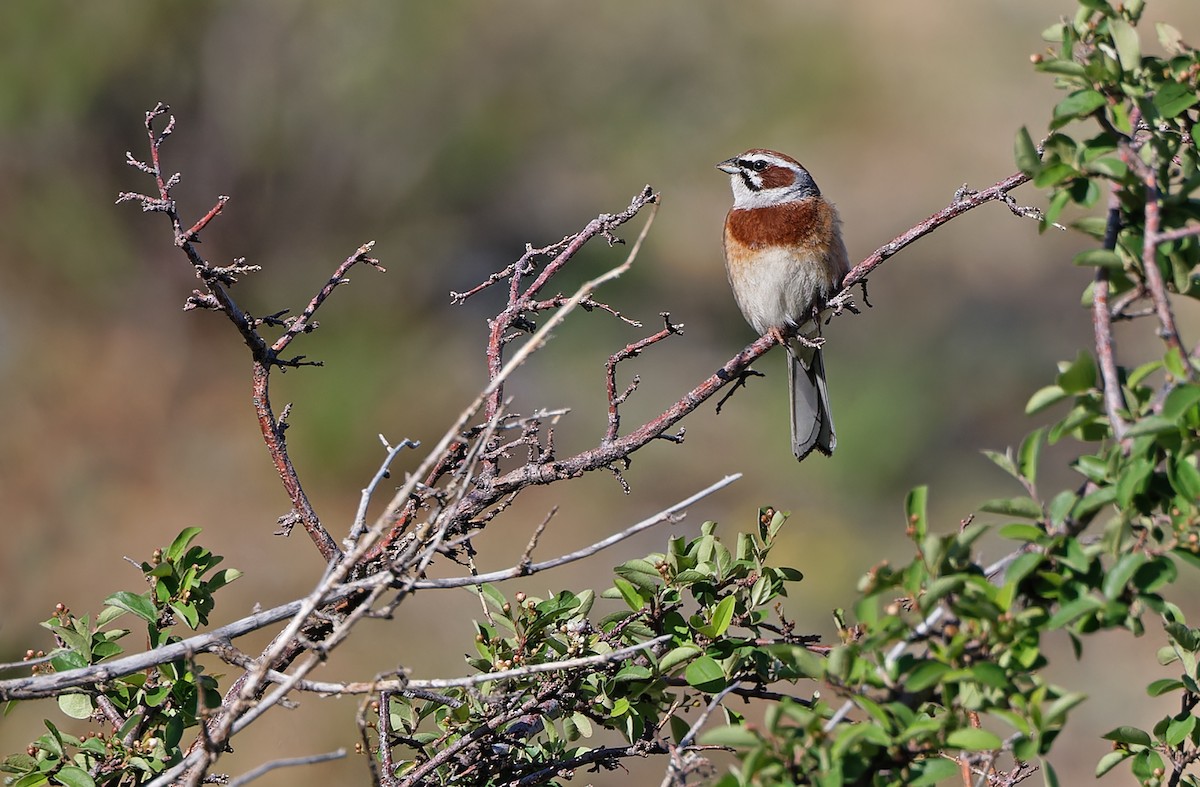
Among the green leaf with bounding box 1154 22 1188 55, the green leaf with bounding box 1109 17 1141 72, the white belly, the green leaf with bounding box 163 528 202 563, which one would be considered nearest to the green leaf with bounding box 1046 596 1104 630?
the green leaf with bounding box 1109 17 1141 72

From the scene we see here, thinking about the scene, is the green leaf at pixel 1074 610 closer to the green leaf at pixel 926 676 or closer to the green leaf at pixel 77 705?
the green leaf at pixel 926 676

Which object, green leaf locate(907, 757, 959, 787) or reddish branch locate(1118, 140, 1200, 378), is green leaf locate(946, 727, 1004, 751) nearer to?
green leaf locate(907, 757, 959, 787)

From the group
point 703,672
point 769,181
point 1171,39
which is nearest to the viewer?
point 1171,39

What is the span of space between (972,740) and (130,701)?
44.1 inches

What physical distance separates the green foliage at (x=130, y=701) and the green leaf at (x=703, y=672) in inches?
24.9

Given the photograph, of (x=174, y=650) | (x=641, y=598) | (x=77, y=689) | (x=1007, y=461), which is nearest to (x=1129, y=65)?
(x=1007, y=461)

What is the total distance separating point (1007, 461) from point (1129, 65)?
0.46m

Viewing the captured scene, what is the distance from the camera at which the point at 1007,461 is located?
1259 mm

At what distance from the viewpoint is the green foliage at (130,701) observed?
1.56 meters

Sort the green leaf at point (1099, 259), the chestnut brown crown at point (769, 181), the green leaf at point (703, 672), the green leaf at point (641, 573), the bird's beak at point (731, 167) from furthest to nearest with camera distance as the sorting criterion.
→ the bird's beak at point (731, 167)
the chestnut brown crown at point (769, 181)
the green leaf at point (641, 573)
the green leaf at point (703, 672)
the green leaf at point (1099, 259)

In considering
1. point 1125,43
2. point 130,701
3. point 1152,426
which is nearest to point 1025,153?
point 1125,43

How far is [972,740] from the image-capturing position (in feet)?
3.66

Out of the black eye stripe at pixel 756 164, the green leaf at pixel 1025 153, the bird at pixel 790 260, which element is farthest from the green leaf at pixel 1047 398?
the black eye stripe at pixel 756 164

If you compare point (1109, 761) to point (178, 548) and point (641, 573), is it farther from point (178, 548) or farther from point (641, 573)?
point (178, 548)
